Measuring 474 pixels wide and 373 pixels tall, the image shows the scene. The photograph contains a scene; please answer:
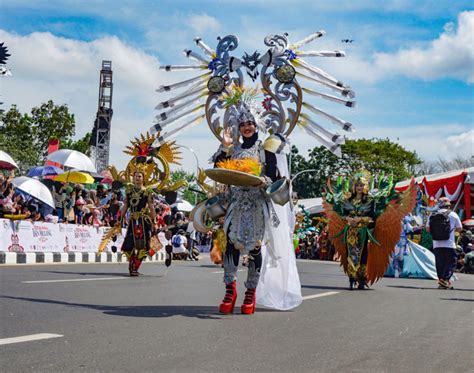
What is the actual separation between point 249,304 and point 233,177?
135 cm

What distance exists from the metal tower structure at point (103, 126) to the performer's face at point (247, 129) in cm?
4748

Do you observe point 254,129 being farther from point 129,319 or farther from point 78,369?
point 78,369

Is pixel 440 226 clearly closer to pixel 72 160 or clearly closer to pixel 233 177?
pixel 233 177

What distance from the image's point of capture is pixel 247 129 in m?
7.59

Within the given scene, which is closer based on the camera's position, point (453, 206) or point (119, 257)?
point (119, 257)

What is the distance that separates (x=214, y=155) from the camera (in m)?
7.82

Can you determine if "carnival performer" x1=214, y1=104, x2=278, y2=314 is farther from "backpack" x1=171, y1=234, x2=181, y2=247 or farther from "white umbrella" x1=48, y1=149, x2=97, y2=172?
"backpack" x1=171, y1=234, x2=181, y2=247

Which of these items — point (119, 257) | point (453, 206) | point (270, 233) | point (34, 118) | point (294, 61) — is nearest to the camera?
point (270, 233)

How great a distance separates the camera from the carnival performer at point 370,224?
1195cm

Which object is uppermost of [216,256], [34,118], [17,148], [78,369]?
[34,118]

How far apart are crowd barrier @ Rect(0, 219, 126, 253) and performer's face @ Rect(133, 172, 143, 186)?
4.83 m

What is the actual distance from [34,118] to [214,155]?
3659 centimetres

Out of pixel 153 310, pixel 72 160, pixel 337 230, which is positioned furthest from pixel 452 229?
pixel 72 160

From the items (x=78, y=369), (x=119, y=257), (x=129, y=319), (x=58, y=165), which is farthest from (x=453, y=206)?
(x=78, y=369)
